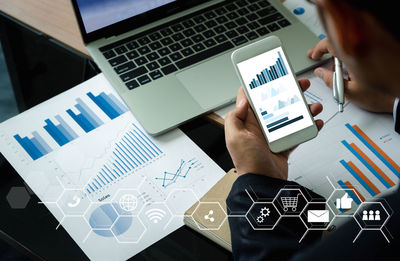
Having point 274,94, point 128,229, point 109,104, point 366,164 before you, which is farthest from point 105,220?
point 366,164

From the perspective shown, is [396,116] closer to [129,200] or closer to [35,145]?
[129,200]

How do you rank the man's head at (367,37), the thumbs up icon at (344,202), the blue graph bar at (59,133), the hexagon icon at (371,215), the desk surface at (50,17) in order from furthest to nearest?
the desk surface at (50,17) → the blue graph bar at (59,133) → the thumbs up icon at (344,202) → the hexagon icon at (371,215) → the man's head at (367,37)

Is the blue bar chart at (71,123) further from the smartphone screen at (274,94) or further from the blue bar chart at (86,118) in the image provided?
the smartphone screen at (274,94)

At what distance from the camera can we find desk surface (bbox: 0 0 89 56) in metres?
1.05

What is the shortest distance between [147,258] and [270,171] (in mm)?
251

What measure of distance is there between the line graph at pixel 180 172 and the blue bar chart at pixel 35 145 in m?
0.23

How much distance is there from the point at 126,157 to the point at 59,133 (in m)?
0.15

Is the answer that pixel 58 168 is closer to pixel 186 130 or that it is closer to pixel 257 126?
pixel 186 130

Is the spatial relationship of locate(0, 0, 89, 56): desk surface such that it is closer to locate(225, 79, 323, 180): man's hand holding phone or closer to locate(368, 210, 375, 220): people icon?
locate(225, 79, 323, 180): man's hand holding phone

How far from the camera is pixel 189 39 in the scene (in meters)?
1.00

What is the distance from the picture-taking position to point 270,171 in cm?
81

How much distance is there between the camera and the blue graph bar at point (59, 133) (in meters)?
0.90

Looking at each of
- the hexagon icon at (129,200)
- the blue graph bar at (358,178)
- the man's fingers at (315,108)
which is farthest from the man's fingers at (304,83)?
the hexagon icon at (129,200)

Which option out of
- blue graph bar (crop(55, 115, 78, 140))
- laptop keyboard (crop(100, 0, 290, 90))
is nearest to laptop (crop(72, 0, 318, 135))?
laptop keyboard (crop(100, 0, 290, 90))
